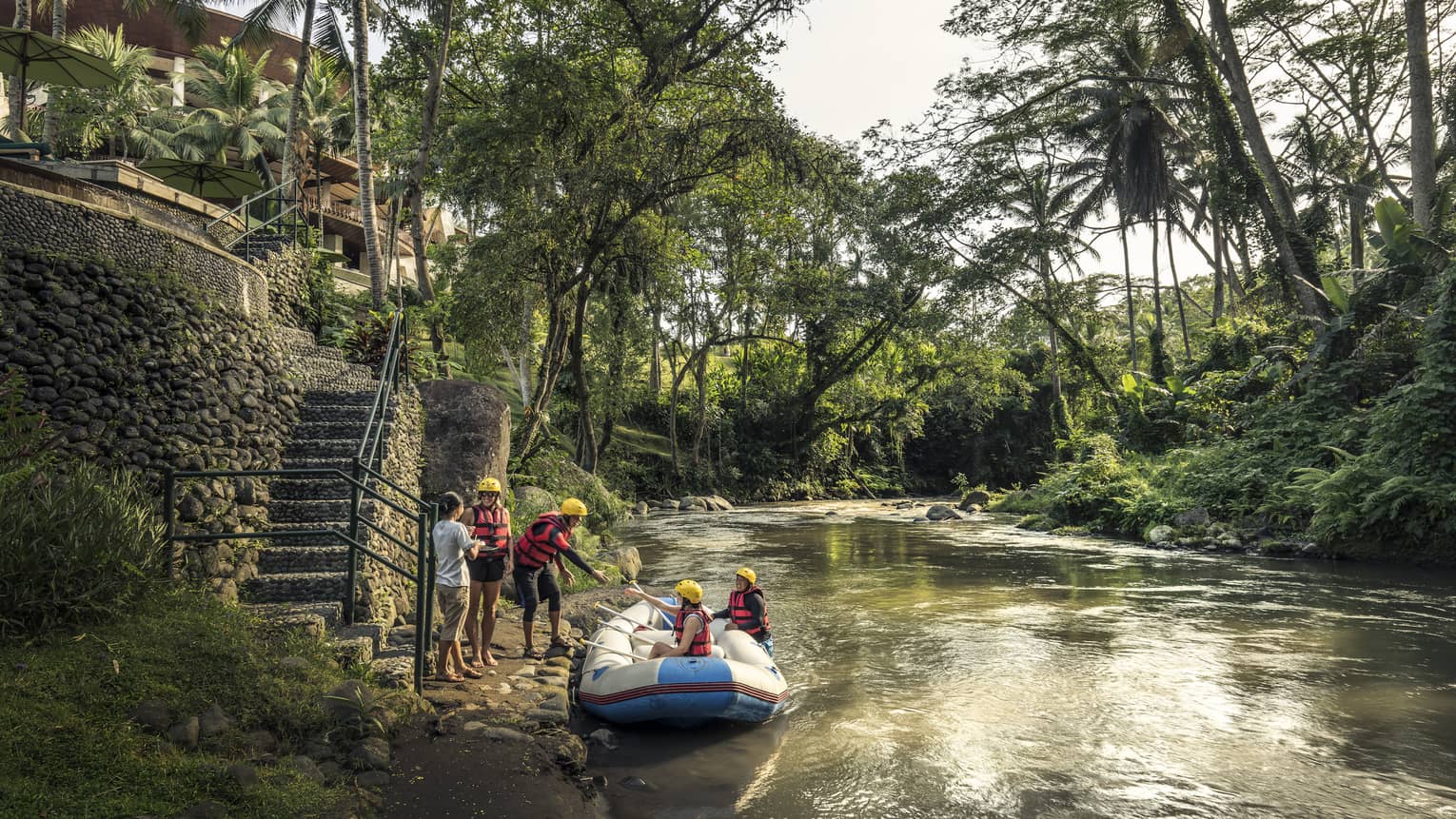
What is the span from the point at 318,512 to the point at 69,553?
9.46ft

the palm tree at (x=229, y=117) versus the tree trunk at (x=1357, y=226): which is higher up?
the palm tree at (x=229, y=117)

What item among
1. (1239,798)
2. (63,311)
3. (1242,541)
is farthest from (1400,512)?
(63,311)

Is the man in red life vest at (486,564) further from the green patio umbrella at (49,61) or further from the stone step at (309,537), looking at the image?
the green patio umbrella at (49,61)

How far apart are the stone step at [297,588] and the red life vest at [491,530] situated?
1.17 metres

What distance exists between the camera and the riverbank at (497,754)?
4703 mm

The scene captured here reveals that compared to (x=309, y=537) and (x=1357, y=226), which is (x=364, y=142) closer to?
(x=309, y=537)

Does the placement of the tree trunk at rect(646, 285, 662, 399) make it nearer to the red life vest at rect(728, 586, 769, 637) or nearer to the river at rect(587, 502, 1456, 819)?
the river at rect(587, 502, 1456, 819)

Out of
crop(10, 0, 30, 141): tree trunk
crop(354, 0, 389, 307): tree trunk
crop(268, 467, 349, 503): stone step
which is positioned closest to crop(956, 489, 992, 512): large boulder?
crop(354, 0, 389, 307): tree trunk

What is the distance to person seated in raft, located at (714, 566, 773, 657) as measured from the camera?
28.3ft

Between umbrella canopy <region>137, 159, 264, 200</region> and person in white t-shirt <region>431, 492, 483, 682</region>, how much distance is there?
11.5m

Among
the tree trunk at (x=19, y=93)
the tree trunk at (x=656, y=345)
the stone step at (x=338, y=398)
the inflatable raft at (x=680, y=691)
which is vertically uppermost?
the tree trunk at (x=19, y=93)

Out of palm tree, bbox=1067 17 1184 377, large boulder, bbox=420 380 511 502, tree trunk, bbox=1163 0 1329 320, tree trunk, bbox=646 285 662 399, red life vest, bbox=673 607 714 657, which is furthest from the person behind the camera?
tree trunk, bbox=646 285 662 399

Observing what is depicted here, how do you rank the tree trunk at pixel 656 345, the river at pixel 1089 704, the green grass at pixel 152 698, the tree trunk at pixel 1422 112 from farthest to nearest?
1. the tree trunk at pixel 656 345
2. the tree trunk at pixel 1422 112
3. the river at pixel 1089 704
4. the green grass at pixel 152 698

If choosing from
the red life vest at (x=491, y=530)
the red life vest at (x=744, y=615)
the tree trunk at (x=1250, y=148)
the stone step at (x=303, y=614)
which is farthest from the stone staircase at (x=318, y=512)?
the tree trunk at (x=1250, y=148)
